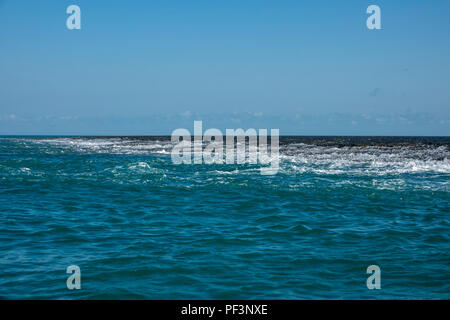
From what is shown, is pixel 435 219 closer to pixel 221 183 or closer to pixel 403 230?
pixel 403 230

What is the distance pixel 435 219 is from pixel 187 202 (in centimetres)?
942

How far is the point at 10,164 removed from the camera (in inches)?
1362

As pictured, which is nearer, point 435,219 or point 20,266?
point 20,266

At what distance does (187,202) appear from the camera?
17859 millimetres

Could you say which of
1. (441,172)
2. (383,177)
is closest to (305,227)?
(383,177)

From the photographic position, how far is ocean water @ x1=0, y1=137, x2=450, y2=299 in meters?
8.38

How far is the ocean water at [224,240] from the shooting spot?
8.38 metres

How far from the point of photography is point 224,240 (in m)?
11.7

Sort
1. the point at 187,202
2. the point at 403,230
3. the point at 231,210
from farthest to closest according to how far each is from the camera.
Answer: the point at 187,202, the point at 231,210, the point at 403,230

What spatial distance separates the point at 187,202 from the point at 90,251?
25.0 ft

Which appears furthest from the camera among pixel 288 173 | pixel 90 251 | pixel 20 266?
pixel 288 173

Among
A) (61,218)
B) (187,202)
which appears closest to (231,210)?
(187,202)

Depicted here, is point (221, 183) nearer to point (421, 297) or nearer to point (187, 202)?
point (187, 202)

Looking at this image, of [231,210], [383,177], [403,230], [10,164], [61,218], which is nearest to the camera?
[403,230]
